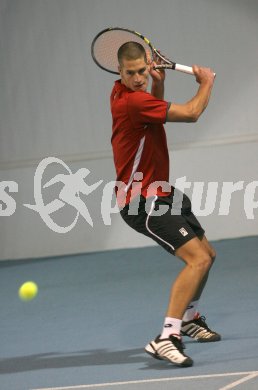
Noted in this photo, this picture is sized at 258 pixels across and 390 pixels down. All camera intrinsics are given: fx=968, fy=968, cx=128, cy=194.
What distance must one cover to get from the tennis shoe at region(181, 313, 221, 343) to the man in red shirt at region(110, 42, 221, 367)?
11.7 inches

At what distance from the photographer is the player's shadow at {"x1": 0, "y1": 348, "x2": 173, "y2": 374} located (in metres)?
5.95

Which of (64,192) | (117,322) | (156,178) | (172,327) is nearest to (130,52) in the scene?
(156,178)

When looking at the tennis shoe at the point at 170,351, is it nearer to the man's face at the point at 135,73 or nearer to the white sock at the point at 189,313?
the white sock at the point at 189,313

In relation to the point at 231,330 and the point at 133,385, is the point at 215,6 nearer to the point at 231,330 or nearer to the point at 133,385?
the point at 231,330

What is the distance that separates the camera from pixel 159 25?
10.5 meters

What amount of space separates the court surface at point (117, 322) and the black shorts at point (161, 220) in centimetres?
72

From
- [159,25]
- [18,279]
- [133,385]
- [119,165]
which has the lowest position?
[18,279]

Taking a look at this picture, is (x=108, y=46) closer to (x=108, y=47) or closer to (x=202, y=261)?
(x=108, y=47)

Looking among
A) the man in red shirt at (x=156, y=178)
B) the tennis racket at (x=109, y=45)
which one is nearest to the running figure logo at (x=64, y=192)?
the tennis racket at (x=109, y=45)

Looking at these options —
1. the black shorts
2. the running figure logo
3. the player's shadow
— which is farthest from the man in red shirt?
the running figure logo

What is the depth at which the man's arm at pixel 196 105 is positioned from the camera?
5.64 m

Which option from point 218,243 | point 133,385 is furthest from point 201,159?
point 133,385

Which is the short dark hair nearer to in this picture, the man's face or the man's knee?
the man's face

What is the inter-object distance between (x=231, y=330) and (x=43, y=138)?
497cm
